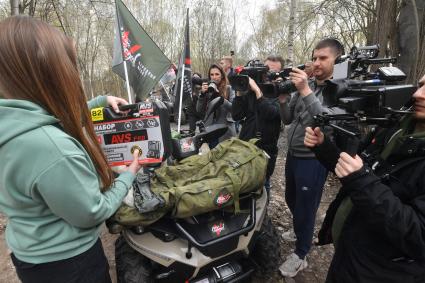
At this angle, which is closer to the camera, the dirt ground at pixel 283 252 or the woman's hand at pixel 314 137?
the woman's hand at pixel 314 137

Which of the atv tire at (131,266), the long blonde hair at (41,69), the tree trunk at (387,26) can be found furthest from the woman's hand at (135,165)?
the tree trunk at (387,26)

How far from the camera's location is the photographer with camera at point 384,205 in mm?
1139

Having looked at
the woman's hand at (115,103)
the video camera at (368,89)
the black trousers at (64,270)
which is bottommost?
the black trousers at (64,270)

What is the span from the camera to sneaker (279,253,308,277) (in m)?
2.60

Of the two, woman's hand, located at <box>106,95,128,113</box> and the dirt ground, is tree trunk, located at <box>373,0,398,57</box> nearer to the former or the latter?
the dirt ground

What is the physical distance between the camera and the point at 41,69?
1054 millimetres

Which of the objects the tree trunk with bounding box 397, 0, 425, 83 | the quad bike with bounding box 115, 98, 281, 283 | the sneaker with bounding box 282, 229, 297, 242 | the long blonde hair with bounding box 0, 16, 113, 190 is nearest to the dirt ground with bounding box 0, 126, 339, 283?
the sneaker with bounding box 282, 229, 297, 242

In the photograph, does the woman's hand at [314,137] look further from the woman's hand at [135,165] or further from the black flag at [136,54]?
the black flag at [136,54]

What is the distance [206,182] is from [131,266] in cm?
81

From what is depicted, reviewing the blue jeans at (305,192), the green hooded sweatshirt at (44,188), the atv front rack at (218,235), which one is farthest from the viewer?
the blue jeans at (305,192)

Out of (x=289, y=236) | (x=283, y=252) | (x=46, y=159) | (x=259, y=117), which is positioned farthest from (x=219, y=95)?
(x=46, y=159)

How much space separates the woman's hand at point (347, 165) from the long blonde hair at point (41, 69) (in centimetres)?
115

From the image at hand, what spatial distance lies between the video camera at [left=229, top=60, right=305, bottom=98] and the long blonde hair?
5.14ft

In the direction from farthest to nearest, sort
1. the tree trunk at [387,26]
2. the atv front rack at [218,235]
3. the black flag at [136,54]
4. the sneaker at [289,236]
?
the tree trunk at [387,26] < the black flag at [136,54] < the sneaker at [289,236] < the atv front rack at [218,235]
